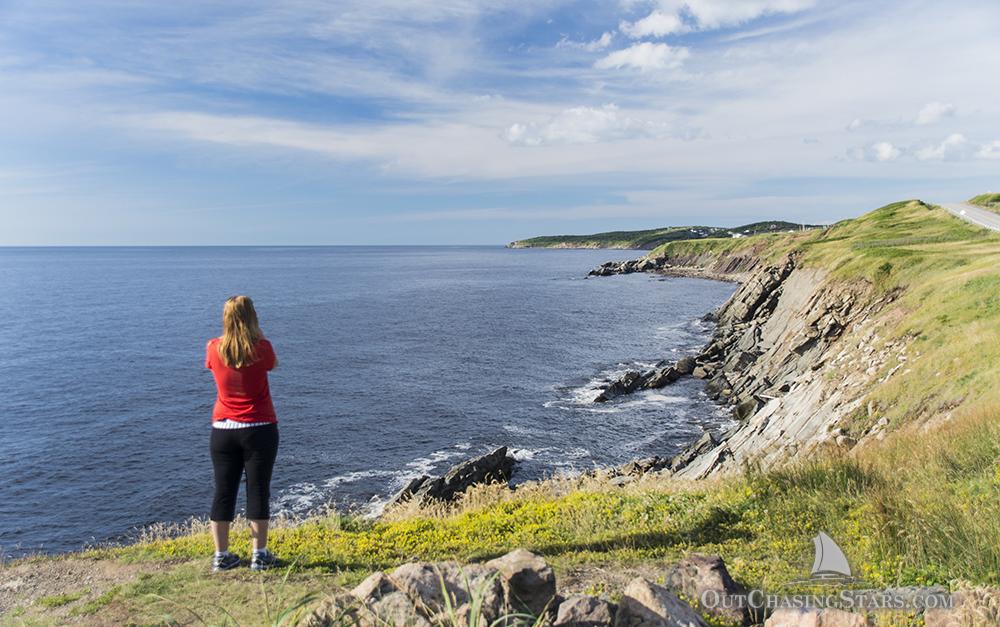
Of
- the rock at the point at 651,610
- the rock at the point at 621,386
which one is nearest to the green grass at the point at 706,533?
the rock at the point at 651,610

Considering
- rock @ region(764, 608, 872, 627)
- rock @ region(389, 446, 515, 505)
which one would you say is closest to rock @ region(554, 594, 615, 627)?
rock @ region(764, 608, 872, 627)

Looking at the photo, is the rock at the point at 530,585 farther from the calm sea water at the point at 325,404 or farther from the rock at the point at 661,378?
the rock at the point at 661,378

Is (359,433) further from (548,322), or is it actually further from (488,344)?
(548,322)

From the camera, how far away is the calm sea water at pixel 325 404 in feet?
85.7

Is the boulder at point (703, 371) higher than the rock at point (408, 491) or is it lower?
higher

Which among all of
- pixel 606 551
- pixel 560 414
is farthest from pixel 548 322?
pixel 606 551

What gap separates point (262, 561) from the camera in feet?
24.2

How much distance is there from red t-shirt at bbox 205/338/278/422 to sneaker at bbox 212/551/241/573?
181 cm

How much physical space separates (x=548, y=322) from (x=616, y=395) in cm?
3108

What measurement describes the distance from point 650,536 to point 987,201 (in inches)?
3819

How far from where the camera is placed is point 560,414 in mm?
36781

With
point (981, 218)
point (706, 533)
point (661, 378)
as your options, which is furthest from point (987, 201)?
point (706, 533)

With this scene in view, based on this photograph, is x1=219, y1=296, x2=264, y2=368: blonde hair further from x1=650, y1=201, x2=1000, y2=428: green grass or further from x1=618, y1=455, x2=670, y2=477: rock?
x1=618, y1=455, x2=670, y2=477: rock

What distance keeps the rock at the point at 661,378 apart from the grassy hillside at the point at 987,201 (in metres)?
56.3
